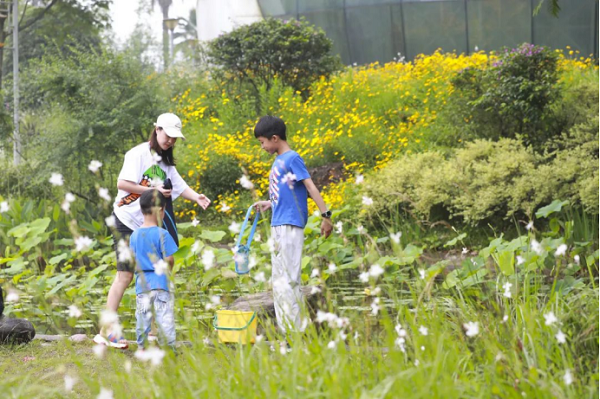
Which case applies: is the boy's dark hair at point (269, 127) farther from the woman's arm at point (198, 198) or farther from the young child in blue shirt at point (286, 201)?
the woman's arm at point (198, 198)

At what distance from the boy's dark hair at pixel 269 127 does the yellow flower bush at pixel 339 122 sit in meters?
5.09

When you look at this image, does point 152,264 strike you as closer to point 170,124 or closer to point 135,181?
point 135,181

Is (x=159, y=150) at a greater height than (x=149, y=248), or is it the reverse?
(x=159, y=150)

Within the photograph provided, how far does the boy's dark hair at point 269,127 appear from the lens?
180 inches

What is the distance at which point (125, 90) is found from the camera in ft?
36.3

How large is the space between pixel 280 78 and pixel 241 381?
11937 millimetres

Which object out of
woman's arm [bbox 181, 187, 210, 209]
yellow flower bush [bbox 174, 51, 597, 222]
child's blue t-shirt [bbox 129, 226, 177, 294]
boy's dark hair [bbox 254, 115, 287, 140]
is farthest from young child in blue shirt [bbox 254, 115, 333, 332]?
yellow flower bush [bbox 174, 51, 597, 222]

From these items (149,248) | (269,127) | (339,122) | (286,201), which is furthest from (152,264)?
(339,122)

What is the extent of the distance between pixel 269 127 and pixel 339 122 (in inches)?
328

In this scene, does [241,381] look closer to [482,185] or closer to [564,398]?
[564,398]

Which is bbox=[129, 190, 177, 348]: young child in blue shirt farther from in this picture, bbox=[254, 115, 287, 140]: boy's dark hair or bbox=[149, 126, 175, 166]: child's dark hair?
bbox=[254, 115, 287, 140]: boy's dark hair

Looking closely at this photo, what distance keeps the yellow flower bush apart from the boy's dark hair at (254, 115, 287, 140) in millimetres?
5089

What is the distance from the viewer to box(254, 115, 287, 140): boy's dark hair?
4.57 m

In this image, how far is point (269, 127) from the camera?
458 cm
